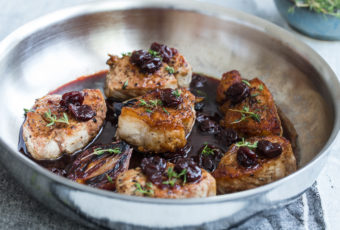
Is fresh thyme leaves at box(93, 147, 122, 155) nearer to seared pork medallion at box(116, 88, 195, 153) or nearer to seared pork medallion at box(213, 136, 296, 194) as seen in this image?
seared pork medallion at box(116, 88, 195, 153)

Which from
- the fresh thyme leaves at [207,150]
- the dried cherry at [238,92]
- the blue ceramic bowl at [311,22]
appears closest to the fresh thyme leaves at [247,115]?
the dried cherry at [238,92]

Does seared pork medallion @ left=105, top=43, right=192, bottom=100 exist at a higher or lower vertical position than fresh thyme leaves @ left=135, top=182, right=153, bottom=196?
lower

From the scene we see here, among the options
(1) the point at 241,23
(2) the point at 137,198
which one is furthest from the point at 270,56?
(2) the point at 137,198

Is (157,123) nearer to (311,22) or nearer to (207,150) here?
(207,150)

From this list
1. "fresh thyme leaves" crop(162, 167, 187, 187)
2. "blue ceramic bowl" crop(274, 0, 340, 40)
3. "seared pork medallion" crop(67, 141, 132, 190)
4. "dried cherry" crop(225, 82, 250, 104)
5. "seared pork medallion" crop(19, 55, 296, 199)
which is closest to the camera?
"fresh thyme leaves" crop(162, 167, 187, 187)

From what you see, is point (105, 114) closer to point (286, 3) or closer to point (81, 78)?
point (81, 78)

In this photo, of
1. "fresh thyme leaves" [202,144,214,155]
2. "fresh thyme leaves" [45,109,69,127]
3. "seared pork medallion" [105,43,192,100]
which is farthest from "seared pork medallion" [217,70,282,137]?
"fresh thyme leaves" [45,109,69,127]
